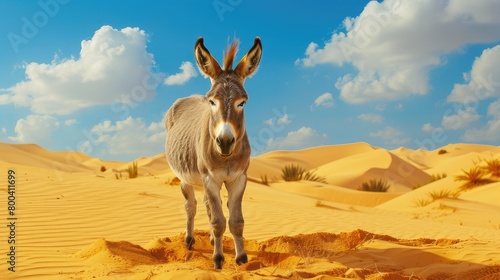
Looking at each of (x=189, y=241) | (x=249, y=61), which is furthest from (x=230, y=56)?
(x=189, y=241)

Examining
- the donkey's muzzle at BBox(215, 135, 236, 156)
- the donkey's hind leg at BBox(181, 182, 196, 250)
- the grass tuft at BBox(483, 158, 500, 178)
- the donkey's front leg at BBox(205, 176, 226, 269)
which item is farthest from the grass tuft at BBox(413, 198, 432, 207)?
the donkey's muzzle at BBox(215, 135, 236, 156)

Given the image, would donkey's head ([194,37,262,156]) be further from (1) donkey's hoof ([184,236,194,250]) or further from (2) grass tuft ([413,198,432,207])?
(2) grass tuft ([413,198,432,207])

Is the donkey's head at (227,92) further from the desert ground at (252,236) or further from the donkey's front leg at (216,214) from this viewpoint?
the desert ground at (252,236)

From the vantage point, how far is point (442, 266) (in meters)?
5.49

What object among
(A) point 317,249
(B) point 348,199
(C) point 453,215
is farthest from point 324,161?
(A) point 317,249

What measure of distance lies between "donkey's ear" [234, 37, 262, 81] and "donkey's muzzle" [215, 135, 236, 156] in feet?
3.32

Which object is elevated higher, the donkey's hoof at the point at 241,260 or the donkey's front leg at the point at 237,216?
the donkey's front leg at the point at 237,216

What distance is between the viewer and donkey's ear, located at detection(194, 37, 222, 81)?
5195mm

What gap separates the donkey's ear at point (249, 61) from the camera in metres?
5.25

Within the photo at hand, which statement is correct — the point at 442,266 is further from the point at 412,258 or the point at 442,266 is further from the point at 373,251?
the point at 373,251

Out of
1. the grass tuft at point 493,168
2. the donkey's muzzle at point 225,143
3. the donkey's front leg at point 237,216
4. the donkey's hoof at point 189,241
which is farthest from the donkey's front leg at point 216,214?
the grass tuft at point 493,168

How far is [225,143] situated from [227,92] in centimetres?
61

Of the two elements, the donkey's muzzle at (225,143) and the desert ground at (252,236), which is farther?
the desert ground at (252,236)

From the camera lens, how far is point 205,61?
5277 mm
